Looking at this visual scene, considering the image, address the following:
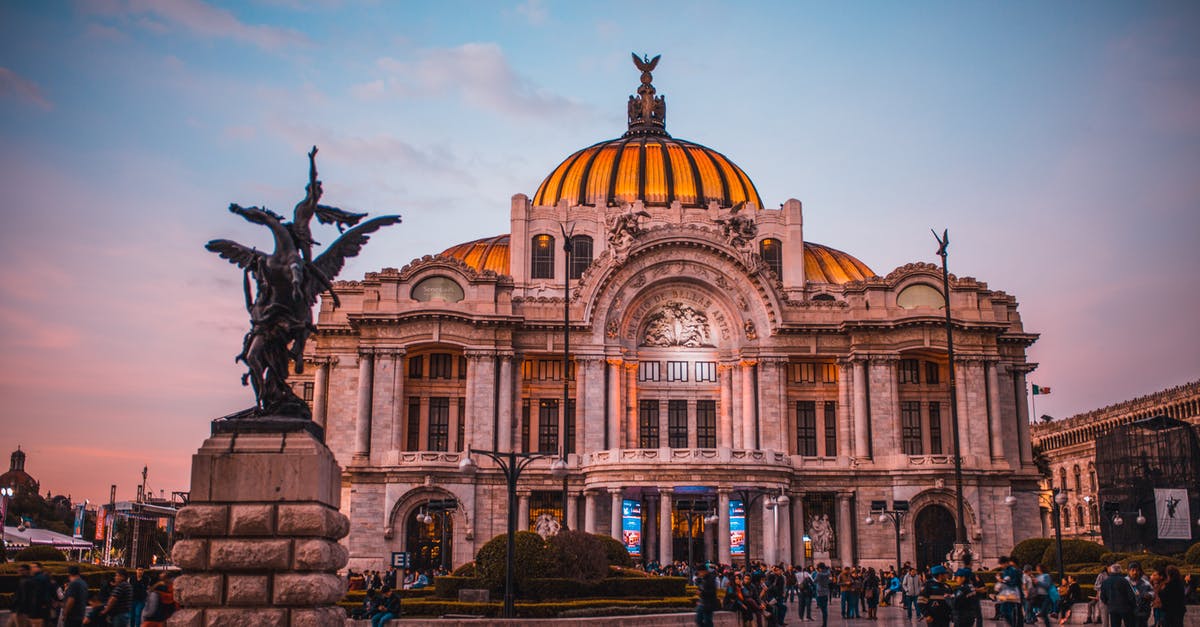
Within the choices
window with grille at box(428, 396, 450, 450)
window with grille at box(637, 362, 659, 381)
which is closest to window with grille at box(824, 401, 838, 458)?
window with grille at box(637, 362, 659, 381)

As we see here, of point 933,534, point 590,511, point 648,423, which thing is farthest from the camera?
point 648,423

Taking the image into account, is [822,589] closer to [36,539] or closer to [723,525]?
[723,525]

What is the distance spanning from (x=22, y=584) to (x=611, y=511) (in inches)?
1602

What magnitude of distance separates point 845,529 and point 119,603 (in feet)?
152

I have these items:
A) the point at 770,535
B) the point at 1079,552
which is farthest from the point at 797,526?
the point at 1079,552

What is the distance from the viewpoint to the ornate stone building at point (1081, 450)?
83.2 metres

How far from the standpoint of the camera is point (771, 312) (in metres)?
63.1

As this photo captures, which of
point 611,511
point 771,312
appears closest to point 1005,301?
point 771,312

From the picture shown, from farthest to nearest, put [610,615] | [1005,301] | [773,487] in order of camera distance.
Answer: [1005,301]
[773,487]
[610,615]

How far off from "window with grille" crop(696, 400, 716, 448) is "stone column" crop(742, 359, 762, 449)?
2297mm

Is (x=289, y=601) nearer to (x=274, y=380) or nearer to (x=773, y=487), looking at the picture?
(x=274, y=380)

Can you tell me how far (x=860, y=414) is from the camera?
62.3m

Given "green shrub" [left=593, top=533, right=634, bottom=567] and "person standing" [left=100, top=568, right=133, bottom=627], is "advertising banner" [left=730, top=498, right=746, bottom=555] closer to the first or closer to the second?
"green shrub" [left=593, top=533, right=634, bottom=567]

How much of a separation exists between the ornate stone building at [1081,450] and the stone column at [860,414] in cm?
2650
